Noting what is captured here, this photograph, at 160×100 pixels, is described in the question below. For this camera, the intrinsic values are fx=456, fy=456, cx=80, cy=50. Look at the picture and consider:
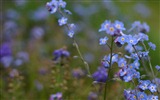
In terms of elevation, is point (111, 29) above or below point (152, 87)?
above

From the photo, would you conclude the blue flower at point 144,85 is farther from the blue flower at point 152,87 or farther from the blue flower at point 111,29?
the blue flower at point 111,29

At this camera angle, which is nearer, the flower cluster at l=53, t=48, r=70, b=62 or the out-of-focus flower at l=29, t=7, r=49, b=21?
the flower cluster at l=53, t=48, r=70, b=62

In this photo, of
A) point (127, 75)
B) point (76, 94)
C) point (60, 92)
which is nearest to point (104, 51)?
point (76, 94)

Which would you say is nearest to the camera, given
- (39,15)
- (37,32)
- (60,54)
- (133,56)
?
(133,56)

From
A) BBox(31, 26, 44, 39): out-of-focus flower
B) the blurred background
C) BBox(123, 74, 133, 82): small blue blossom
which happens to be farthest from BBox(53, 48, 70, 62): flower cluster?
BBox(31, 26, 44, 39): out-of-focus flower

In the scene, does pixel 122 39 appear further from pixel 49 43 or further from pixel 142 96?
pixel 49 43

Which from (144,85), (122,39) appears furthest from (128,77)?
(122,39)

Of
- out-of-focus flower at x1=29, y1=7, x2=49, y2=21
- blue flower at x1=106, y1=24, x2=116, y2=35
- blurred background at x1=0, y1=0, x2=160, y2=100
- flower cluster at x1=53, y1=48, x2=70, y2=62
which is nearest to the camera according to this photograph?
blue flower at x1=106, y1=24, x2=116, y2=35

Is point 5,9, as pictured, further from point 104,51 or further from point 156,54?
point 156,54

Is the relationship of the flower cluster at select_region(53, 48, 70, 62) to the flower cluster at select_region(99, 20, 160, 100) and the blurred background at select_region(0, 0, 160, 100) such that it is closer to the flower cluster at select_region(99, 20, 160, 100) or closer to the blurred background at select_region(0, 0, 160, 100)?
the blurred background at select_region(0, 0, 160, 100)
